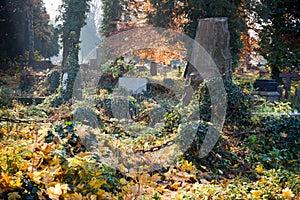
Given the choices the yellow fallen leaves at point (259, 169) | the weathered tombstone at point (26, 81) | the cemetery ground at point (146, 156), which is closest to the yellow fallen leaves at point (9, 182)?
the cemetery ground at point (146, 156)

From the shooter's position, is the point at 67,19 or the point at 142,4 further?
the point at 67,19

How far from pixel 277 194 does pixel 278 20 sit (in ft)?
42.4

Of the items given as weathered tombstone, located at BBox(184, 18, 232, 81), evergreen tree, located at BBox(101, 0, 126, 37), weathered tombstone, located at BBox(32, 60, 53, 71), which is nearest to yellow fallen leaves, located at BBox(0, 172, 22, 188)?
weathered tombstone, located at BBox(184, 18, 232, 81)

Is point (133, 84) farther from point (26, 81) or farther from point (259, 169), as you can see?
point (259, 169)

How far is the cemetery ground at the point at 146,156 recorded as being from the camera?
11.4ft

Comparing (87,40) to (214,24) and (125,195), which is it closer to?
(214,24)

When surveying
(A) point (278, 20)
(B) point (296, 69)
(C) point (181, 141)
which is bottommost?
(C) point (181, 141)

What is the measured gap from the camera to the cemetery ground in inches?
137

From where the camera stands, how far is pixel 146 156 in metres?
5.28

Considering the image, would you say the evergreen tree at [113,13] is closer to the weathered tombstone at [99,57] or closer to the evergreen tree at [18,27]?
the weathered tombstone at [99,57]

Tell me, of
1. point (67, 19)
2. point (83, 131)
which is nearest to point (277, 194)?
point (83, 131)

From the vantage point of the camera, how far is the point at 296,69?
651 inches

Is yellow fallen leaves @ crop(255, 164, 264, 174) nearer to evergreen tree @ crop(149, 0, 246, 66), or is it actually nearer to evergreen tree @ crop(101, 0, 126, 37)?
evergreen tree @ crop(149, 0, 246, 66)

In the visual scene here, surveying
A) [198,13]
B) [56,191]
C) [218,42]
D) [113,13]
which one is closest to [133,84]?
[198,13]
